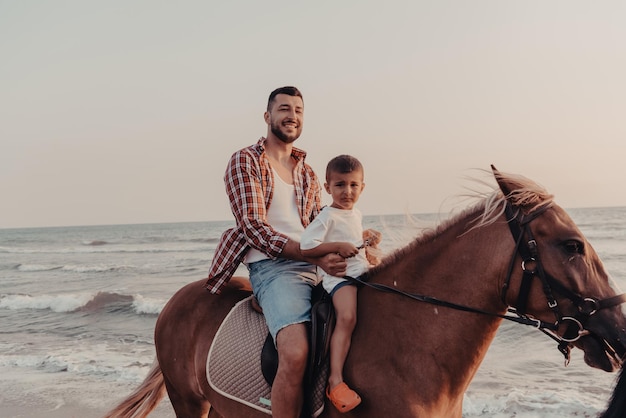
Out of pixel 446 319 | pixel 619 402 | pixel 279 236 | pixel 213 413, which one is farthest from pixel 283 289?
pixel 619 402

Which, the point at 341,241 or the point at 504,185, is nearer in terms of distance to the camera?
the point at 504,185

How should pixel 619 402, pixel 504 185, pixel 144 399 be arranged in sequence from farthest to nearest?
pixel 144 399, pixel 504 185, pixel 619 402

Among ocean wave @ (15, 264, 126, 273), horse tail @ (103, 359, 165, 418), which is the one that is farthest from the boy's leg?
ocean wave @ (15, 264, 126, 273)

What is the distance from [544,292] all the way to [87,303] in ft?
50.1

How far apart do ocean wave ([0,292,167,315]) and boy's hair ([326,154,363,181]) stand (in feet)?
39.1

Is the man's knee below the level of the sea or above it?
above

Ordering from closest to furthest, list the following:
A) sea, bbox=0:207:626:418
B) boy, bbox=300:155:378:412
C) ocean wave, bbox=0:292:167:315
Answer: boy, bbox=300:155:378:412 < sea, bbox=0:207:626:418 < ocean wave, bbox=0:292:167:315

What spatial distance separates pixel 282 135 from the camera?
3.59 meters

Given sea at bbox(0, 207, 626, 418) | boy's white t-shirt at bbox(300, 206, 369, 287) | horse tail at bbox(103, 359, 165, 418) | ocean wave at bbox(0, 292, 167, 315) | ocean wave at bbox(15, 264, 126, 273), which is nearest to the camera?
boy's white t-shirt at bbox(300, 206, 369, 287)

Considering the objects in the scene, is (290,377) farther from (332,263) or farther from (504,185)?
(504,185)

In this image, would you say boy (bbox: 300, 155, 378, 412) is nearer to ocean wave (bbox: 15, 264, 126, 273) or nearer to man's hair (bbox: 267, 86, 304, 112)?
man's hair (bbox: 267, 86, 304, 112)

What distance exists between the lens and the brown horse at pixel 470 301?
2.35m

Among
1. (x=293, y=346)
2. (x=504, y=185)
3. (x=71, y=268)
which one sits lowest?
(x=71, y=268)

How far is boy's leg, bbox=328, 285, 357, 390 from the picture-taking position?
275 cm
